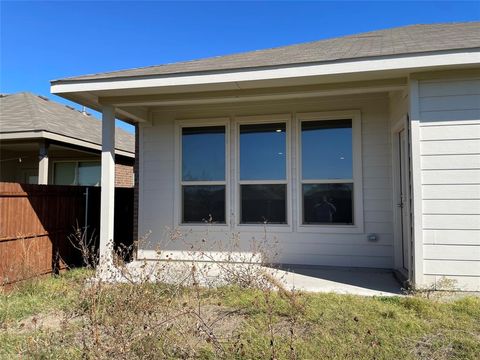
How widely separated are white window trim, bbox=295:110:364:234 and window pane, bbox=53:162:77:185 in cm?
856

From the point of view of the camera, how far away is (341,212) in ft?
20.9

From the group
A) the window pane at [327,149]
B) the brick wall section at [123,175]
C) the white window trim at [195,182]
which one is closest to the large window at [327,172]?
the window pane at [327,149]

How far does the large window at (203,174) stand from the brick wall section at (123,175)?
16.9 ft

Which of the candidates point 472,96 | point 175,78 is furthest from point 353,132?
point 175,78

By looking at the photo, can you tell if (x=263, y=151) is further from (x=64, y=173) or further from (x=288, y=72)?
(x=64, y=173)

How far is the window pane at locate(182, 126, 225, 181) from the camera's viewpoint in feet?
22.6

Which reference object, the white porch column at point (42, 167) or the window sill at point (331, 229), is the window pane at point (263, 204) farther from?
the white porch column at point (42, 167)

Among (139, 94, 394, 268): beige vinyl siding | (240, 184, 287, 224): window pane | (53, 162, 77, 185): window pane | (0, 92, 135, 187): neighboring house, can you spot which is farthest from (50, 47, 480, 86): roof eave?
(53, 162, 77, 185): window pane

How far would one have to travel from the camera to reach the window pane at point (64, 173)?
39.7 ft

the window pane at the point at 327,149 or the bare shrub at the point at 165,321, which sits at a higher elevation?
the window pane at the point at 327,149

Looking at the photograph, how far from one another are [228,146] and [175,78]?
184 cm

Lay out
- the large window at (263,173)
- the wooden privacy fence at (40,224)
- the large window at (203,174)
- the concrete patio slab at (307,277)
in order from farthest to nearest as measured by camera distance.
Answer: the large window at (203,174) → the large window at (263,173) → the wooden privacy fence at (40,224) → the concrete patio slab at (307,277)

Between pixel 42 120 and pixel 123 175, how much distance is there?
3.10 meters

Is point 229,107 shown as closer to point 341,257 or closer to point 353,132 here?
point 353,132
